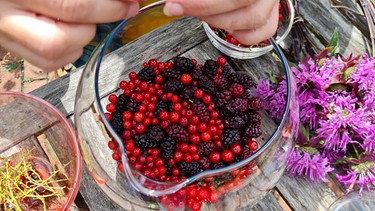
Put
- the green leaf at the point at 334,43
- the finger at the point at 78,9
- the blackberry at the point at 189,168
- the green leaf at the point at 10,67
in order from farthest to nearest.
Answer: the green leaf at the point at 10,67 < the green leaf at the point at 334,43 < the blackberry at the point at 189,168 < the finger at the point at 78,9

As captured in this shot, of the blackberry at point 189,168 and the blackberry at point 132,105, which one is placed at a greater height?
the blackberry at point 132,105

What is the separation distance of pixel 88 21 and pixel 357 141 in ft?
1.77

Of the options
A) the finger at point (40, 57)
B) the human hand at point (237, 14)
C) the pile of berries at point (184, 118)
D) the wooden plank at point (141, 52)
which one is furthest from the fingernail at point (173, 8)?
the wooden plank at point (141, 52)

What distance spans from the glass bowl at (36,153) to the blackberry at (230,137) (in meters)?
0.25

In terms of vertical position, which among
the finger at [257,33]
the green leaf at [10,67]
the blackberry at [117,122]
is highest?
the finger at [257,33]

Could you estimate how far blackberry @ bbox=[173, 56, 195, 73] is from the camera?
0.85 m

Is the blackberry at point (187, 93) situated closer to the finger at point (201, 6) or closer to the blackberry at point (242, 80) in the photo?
the blackberry at point (242, 80)

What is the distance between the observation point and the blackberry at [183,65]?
→ 2.79ft

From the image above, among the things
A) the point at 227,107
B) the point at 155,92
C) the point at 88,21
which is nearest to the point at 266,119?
the point at 227,107

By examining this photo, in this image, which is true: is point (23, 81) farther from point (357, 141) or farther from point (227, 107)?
point (357, 141)

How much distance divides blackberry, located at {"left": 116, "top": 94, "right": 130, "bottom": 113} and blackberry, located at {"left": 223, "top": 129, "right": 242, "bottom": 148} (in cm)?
18

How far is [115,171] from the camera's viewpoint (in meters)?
0.75

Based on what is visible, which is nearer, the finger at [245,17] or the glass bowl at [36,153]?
the finger at [245,17]

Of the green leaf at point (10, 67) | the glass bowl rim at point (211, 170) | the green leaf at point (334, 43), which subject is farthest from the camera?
the green leaf at point (10, 67)
